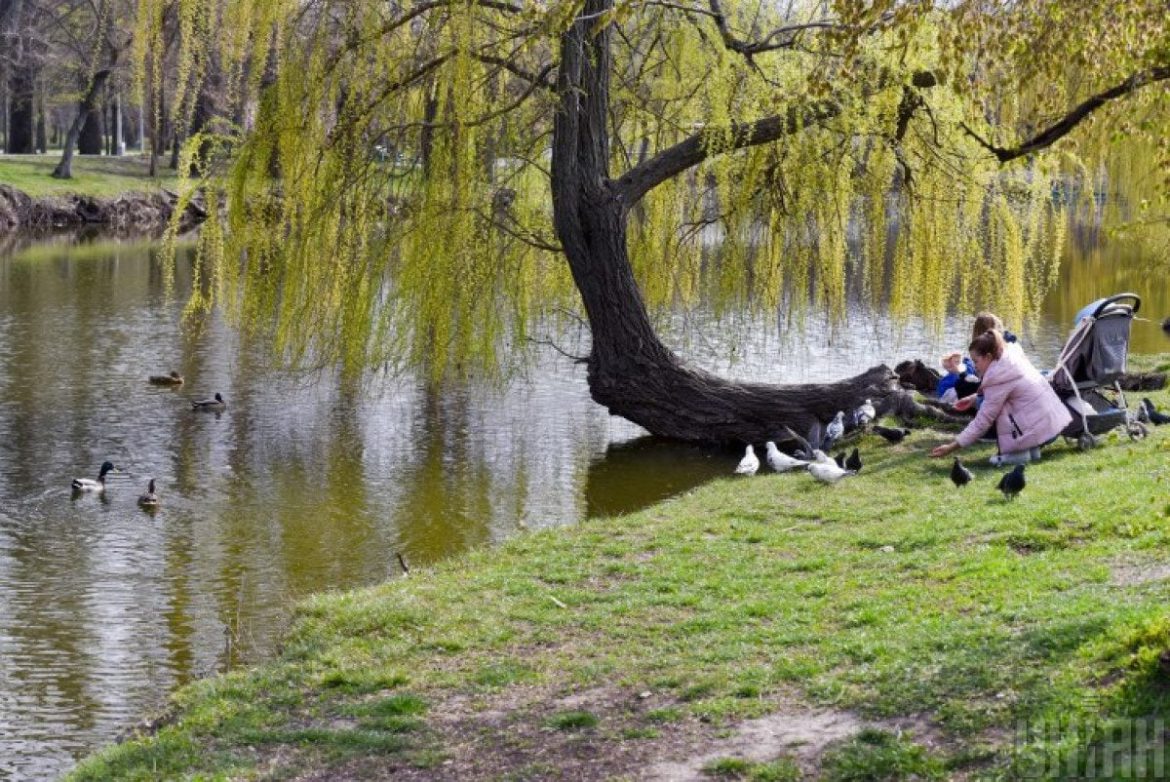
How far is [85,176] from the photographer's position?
156 ft

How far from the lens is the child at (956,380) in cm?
1466

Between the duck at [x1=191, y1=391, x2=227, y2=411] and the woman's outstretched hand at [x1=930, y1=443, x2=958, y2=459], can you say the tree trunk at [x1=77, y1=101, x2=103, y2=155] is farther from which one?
the woman's outstretched hand at [x1=930, y1=443, x2=958, y2=459]

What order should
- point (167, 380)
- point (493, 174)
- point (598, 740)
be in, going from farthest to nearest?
1. point (167, 380)
2. point (493, 174)
3. point (598, 740)

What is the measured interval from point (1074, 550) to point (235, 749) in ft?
15.4

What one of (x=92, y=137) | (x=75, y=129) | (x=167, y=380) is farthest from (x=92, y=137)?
(x=167, y=380)

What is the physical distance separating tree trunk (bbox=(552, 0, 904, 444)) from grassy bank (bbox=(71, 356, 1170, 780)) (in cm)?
478

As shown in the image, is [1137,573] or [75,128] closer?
[1137,573]

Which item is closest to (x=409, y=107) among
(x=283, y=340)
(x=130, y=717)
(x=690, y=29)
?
(x=283, y=340)

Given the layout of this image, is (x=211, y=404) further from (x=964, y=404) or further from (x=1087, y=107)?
(x=1087, y=107)

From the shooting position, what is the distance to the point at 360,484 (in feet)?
44.0

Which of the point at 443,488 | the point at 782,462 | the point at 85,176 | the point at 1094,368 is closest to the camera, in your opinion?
the point at 1094,368

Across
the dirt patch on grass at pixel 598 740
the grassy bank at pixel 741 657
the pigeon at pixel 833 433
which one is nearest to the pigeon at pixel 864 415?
the pigeon at pixel 833 433

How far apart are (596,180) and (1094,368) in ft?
17.4

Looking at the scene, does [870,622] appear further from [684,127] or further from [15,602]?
[684,127]
